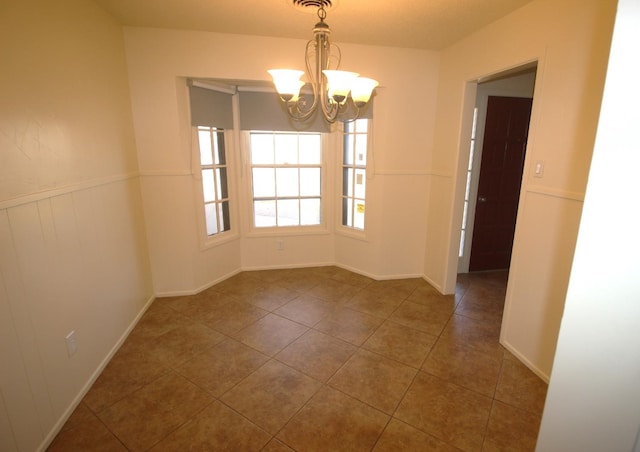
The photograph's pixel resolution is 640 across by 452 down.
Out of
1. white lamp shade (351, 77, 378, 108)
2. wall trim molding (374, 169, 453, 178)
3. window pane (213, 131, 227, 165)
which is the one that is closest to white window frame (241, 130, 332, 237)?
window pane (213, 131, 227, 165)

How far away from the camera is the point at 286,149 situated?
3.76 meters

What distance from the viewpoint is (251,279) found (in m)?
3.67

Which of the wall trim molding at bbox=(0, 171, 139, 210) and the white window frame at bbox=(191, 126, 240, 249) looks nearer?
the wall trim molding at bbox=(0, 171, 139, 210)

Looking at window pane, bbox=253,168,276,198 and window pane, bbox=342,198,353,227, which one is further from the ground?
Result: window pane, bbox=253,168,276,198

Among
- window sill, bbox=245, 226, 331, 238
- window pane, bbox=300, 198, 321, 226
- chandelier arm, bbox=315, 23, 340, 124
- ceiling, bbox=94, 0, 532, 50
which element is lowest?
window sill, bbox=245, 226, 331, 238

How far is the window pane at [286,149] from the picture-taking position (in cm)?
373

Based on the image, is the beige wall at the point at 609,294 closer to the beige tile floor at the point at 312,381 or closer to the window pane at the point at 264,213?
the beige tile floor at the point at 312,381

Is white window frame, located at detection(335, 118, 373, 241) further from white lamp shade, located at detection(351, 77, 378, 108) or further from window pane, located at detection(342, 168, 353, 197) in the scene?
white lamp shade, located at detection(351, 77, 378, 108)

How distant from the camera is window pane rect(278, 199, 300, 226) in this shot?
3.88 metres

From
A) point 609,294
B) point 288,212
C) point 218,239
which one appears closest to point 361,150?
point 288,212

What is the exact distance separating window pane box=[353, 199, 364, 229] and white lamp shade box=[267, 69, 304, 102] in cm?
208

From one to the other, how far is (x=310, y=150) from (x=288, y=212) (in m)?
0.81

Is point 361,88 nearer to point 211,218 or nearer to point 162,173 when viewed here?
point 162,173

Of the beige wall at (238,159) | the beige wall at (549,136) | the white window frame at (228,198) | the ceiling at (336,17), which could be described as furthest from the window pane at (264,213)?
the beige wall at (549,136)
